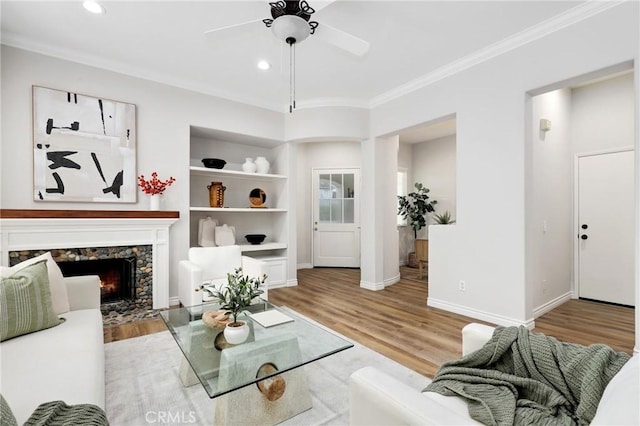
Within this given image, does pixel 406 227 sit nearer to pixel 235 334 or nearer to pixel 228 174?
pixel 228 174

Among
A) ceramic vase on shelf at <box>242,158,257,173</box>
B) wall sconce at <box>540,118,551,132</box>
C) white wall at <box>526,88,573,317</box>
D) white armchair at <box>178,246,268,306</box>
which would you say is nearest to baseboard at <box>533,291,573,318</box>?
white wall at <box>526,88,573,317</box>

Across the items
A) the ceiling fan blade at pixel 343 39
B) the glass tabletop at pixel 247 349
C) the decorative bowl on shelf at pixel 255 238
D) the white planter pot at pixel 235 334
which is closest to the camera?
the glass tabletop at pixel 247 349

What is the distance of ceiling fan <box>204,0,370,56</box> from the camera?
2.19 m

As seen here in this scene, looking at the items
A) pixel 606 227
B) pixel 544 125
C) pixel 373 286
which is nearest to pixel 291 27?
pixel 544 125

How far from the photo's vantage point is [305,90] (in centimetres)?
426

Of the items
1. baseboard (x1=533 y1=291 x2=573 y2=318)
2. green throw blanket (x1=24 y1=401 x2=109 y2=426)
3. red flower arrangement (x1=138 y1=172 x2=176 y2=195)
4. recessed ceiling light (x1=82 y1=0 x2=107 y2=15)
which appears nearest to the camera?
green throw blanket (x1=24 y1=401 x2=109 y2=426)

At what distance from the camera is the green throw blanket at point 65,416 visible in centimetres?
98

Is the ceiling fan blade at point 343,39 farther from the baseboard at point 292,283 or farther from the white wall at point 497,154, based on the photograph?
the baseboard at point 292,283

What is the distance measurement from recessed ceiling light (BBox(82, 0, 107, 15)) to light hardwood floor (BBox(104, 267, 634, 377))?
9.24 feet

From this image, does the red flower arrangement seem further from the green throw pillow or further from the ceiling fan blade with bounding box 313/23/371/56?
the ceiling fan blade with bounding box 313/23/371/56

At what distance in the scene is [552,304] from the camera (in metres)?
3.75

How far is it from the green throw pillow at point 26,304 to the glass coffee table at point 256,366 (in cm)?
72

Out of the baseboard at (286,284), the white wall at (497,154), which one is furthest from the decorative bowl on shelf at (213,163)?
the white wall at (497,154)

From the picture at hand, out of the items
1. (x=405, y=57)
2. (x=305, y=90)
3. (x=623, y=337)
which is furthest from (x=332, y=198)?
(x=623, y=337)
